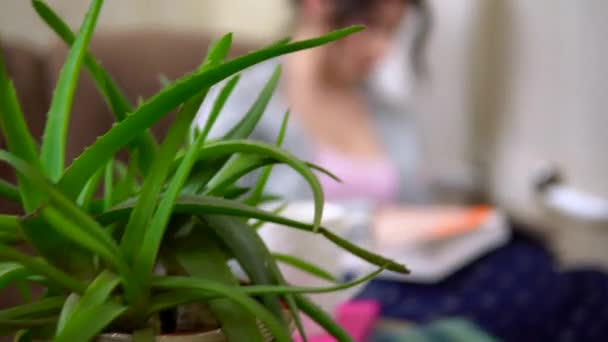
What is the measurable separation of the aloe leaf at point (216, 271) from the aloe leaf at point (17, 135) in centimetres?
5

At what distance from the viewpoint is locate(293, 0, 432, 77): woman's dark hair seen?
142 centimetres

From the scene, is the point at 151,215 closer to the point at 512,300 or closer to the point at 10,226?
the point at 10,226

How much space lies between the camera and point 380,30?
1.51m

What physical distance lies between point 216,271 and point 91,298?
4 cm

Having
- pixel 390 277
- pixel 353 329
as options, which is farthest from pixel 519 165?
pixel 353 329

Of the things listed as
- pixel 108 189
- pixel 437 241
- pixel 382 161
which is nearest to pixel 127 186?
pixel 108 189

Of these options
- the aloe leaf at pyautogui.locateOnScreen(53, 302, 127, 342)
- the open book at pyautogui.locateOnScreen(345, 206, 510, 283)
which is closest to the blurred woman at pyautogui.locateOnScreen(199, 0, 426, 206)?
the open book at pyautogui.locateOnScreen(345, 206, 510, 283)

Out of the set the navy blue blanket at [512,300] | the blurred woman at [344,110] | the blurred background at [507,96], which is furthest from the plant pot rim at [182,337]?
the blurred background at [507,96]

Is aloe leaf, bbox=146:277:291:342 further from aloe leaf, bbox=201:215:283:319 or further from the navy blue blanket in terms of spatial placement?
the navy blue blanket

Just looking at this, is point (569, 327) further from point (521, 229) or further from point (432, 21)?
point (432, 21)

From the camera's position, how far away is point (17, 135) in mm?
261

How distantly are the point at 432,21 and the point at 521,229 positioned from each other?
1.73 ft

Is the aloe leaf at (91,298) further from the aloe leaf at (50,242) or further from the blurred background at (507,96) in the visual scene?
the blurred background at (507,96)

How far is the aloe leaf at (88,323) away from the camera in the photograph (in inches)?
8.9
